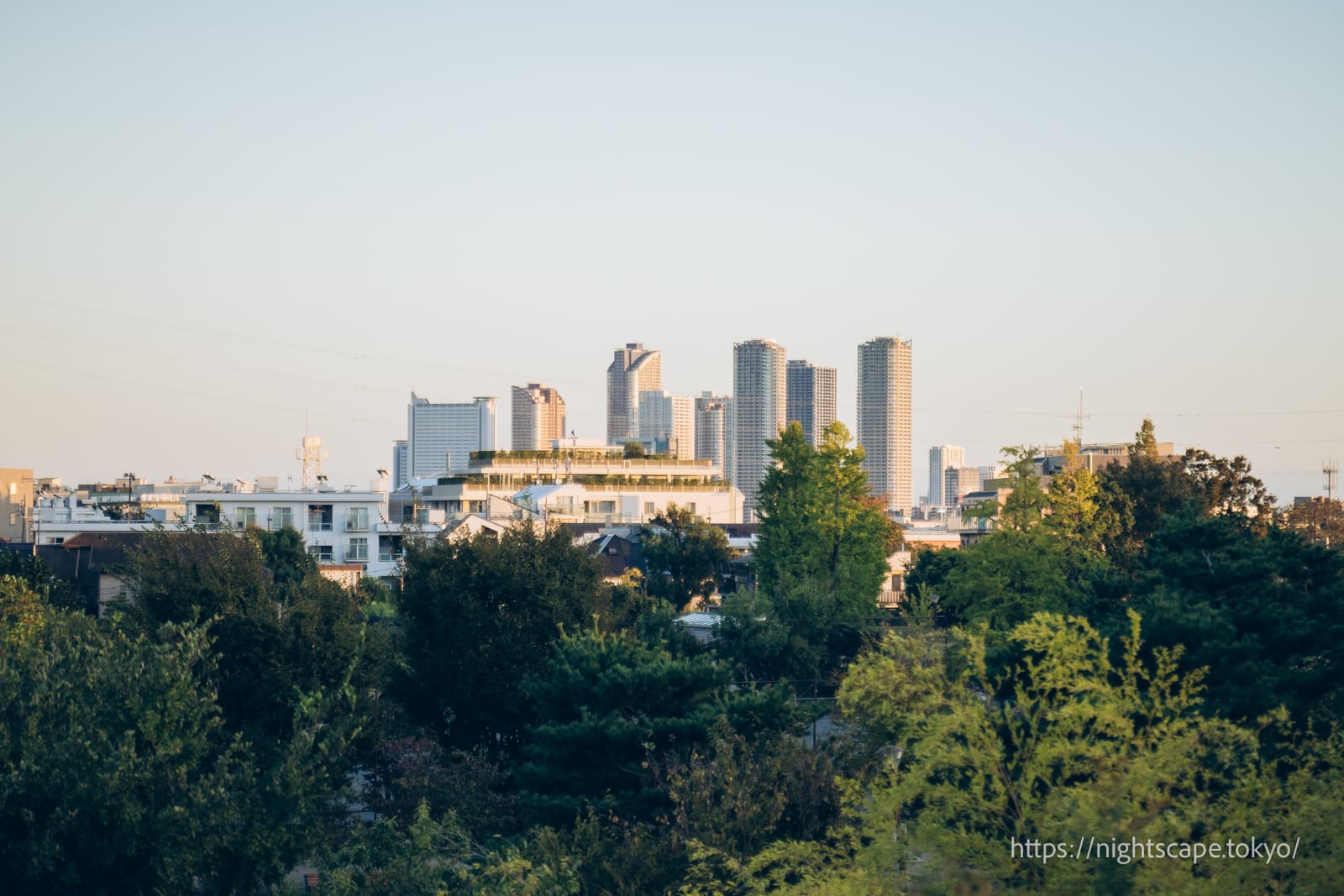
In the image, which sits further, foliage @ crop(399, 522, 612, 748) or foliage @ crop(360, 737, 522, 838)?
foliage @ crop(399, 522, 612, 748)

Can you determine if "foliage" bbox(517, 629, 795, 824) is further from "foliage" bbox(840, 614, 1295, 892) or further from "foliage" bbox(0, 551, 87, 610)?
"foliage" bbox(0, 551, 87, 610)

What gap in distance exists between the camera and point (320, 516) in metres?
76.9

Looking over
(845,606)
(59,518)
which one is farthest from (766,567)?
(59,518)

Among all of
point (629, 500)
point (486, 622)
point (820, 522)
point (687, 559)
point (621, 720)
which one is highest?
point (629, 500)

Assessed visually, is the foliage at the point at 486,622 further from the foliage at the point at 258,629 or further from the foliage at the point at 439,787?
the foliage at the point at 439,787

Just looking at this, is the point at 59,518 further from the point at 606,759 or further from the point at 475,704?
the point at 606,759

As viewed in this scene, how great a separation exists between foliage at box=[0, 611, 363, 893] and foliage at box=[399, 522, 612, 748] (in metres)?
10.6

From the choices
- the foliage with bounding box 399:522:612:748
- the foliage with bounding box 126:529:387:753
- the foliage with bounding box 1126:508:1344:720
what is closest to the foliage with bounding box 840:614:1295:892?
the foliage with bounding box 1126:508:1344:720

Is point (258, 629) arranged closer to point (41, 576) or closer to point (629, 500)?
point (41, 576)

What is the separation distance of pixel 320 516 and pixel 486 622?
44.3 meters

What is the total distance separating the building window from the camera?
76750 millimetres

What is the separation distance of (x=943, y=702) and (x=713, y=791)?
5513 mm

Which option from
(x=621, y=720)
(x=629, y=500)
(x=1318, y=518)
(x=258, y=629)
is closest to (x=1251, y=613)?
(x=621, y=720)

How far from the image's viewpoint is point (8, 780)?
68.9ft
